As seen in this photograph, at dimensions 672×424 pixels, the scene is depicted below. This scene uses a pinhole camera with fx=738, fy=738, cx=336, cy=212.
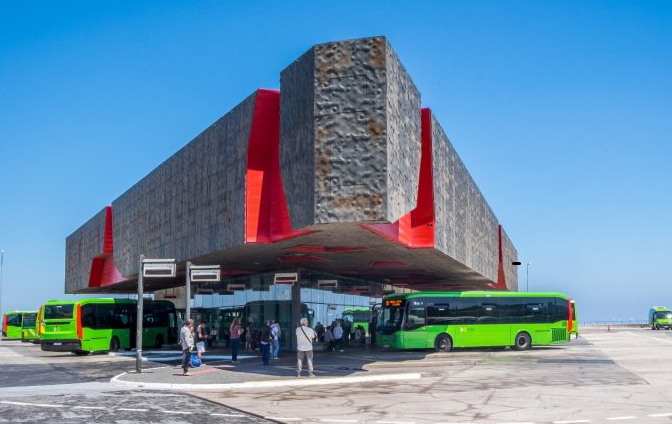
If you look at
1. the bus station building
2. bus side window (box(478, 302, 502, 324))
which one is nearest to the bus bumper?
the bus station building

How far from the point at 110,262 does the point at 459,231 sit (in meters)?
30.3

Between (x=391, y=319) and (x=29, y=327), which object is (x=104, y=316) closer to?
(x=391, y=319)

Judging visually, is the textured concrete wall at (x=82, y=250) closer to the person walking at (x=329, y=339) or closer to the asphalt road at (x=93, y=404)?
the person walking at (x=329, y=339)

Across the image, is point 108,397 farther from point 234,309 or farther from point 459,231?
point 234,309

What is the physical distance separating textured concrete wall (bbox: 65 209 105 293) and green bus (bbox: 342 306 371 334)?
20.0m

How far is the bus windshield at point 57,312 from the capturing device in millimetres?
37625

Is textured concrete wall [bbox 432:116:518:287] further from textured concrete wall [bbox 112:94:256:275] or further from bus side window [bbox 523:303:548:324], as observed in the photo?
textured concrete wall [bbox 112:94:256:275]

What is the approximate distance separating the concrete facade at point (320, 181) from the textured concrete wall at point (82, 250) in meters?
14.8

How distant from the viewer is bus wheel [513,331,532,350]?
1448 inches

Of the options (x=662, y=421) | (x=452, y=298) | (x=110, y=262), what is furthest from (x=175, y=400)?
(x=110, y=262)

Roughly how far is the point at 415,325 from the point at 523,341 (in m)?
5.97

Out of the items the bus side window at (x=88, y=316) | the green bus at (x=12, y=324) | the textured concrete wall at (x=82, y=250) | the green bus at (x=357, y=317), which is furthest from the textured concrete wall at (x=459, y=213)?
the green bus at (x=12, y=324)

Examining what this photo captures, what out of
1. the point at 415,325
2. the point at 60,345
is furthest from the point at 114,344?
the point at 415,325

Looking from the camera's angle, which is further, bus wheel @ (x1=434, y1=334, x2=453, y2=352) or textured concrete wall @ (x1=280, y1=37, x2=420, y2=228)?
bus wheel @ (x1=434, y1=334, x2=453, y2=352)
